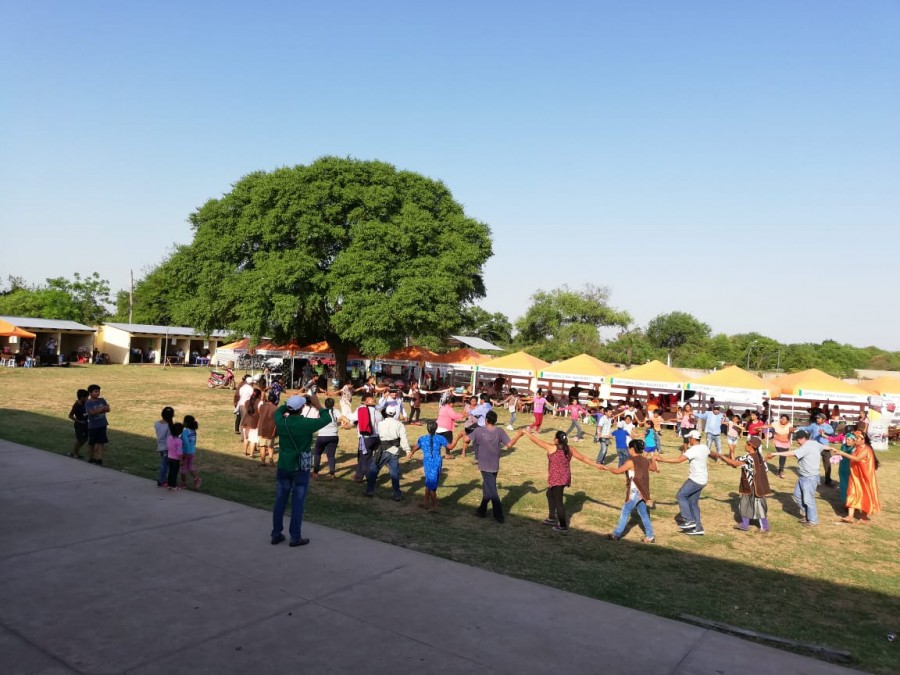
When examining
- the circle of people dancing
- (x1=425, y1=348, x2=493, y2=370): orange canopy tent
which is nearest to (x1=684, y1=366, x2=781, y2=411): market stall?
the circle of people dancing

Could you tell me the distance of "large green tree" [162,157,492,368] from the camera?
26531 millimetres

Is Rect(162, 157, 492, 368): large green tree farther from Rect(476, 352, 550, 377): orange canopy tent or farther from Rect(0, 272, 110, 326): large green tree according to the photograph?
Rect(0, 272, 110, 326): large green tree

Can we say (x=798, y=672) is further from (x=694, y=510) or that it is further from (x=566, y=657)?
(x=694, y=510)

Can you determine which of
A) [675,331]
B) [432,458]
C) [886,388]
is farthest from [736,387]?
[675,331]

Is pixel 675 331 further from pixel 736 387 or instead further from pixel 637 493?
pixel 637 493

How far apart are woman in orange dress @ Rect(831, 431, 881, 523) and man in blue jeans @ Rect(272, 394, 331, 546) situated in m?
9.25

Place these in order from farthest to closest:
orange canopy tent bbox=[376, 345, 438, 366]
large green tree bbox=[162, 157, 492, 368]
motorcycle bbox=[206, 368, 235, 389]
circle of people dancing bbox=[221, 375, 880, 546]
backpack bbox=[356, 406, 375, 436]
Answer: motorcycle bbox=[206, 368, 235, 389] → orange canopy tent bbox=[376, 345, 438, 366] → large green tree bbox=[162, 157, 492, 368] → backpack bbox=[356, 406, 375, 436] → circle of people dancing bbox=[221, 375, 880, 546]

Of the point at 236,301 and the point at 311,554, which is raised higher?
the point at 236,301

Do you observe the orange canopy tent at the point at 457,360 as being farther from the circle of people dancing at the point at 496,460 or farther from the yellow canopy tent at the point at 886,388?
the yellow canopy tent at the point at 886,388

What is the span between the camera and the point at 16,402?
19.7 meters

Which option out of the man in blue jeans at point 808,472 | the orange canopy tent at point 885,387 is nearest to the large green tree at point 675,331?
the orange canopy tent at point 885,387

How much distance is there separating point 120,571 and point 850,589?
8158 millimetres

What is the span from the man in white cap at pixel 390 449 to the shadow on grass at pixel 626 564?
0.31 meters

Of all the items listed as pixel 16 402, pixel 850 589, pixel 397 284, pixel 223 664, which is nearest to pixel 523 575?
pixel 223 664
